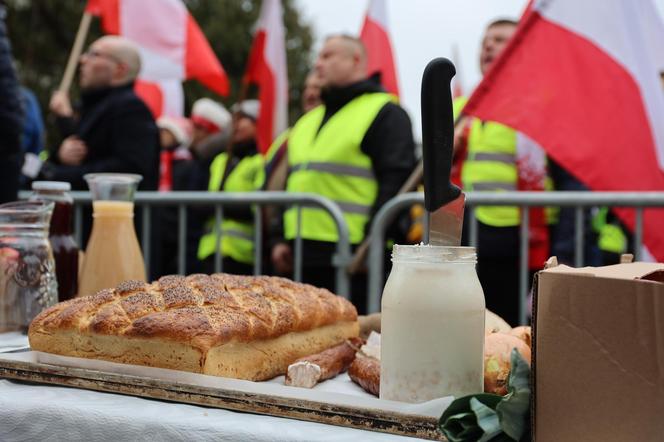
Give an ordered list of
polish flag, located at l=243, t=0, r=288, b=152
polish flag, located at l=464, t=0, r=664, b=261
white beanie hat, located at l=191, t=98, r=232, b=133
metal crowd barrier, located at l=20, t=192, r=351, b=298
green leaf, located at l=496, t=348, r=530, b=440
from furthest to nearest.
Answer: white beanie hat, located at l=191, t=98, r=232, b=133 < polish flag, located at l=243, t=0, r=288, b=152 < metal crowd barrier, located at l=20, t=192, r=351, b=298 < polish flag, located at l=464, t=0, r=664, b=261 < green leaf, located at l=496, t=348, r=530, b=440

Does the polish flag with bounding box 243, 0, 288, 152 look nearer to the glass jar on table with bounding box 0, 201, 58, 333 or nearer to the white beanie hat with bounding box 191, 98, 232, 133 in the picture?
the white beanie hat with bounding box 191, 98, 232, 133

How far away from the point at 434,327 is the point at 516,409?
18 cm

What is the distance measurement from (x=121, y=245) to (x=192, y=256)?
4.18m

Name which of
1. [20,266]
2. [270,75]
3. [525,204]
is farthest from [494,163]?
[20,266]

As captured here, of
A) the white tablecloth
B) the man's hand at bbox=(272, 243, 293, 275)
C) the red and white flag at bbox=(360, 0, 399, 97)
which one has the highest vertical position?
the red and white flag at bbox=(360, 0, 399, 97)

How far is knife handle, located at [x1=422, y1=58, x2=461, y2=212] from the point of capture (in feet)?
3.53

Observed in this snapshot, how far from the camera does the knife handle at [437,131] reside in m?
1.08

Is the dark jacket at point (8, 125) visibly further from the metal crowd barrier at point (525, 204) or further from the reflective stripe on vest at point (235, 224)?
the metal crowd barrier at point (525, 204)

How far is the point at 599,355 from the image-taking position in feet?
2.87

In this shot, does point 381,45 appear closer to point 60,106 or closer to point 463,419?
point 60,106

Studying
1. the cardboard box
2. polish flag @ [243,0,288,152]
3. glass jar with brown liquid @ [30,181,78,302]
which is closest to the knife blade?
the cardboard box

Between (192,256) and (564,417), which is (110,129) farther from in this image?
(564,417)

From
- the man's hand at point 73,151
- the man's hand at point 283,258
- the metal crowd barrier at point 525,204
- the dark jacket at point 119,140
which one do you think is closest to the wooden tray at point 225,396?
the metal crowd barrier at point 525,204

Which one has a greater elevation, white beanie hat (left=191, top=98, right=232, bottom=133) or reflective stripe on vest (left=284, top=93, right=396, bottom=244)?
white beanie hat (left=191, top=98, right=232, bottom=133)
